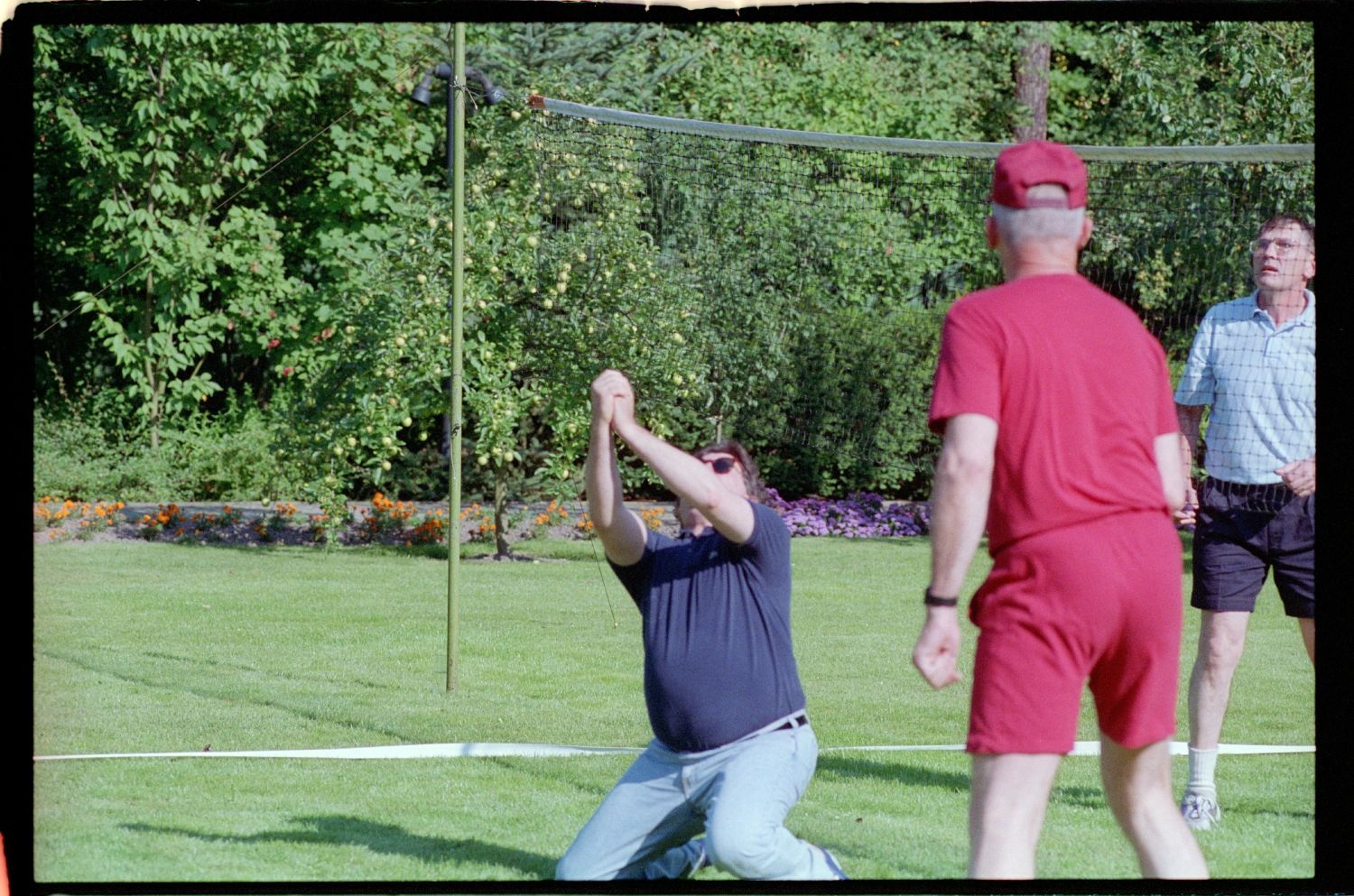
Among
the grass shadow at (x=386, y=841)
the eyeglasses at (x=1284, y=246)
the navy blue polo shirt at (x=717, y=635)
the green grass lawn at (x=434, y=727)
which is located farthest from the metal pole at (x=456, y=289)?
the eyeglasses at (x=1284, y=246)

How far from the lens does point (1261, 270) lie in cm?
486

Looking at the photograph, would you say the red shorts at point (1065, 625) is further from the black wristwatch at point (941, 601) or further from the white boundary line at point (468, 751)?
the white boundary line at point (468, 751)

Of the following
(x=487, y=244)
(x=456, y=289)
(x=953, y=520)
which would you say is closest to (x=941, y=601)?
(x=953, y=520)

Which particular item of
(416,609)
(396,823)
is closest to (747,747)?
(396,823)

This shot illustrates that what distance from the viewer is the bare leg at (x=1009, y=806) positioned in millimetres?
3105

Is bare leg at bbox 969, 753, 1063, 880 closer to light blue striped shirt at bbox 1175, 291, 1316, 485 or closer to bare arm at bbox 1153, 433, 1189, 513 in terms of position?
bare arm at bbox 1153, 433, 1189, 513

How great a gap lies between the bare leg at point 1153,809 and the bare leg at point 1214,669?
157 centimetres

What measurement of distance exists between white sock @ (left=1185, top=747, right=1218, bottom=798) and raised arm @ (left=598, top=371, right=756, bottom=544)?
1853 mm

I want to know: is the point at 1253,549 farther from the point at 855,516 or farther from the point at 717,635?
the point at 855,516

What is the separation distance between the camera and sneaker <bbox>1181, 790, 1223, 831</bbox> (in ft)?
15.6

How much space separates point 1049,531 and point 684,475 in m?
0.87

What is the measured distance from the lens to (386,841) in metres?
4.59

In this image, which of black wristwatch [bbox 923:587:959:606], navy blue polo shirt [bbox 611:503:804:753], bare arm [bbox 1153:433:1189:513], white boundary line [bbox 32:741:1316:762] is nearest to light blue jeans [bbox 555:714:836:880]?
navy blue polo shirt [bbox 611:503:804:753]

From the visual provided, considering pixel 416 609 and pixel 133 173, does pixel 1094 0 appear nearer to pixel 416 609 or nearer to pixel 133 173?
pixel 416 609
